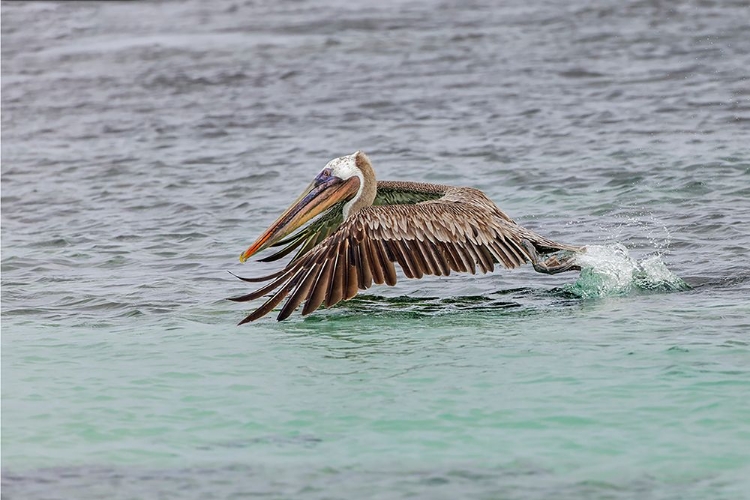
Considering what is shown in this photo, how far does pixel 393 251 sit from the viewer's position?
746cm

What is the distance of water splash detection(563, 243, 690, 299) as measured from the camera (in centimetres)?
793

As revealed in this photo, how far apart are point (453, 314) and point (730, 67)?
9.67 metres

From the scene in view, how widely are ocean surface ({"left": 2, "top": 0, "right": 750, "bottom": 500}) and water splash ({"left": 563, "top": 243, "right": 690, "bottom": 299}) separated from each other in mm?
26

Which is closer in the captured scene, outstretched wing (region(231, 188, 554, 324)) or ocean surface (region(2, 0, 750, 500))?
ocean surface (region(2, 0, 750, 500))

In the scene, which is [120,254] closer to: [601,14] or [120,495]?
[120,495]

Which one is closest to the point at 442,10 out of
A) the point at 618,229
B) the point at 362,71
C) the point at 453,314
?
the point at 362,71

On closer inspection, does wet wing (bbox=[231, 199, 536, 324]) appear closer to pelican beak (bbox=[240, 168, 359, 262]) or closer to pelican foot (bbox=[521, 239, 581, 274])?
pelican foot (bbox=[521, 239, 581, 274])

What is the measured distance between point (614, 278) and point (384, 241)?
1.56 meters

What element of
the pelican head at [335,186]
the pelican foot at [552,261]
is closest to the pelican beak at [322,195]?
the pelican head at [335,186]

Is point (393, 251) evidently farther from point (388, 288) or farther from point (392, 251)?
point (388, 288)

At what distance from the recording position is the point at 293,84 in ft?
55.5

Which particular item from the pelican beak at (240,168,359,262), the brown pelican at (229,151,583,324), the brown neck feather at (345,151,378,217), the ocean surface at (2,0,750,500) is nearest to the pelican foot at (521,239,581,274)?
the brown pelican at (229,151,583,324)

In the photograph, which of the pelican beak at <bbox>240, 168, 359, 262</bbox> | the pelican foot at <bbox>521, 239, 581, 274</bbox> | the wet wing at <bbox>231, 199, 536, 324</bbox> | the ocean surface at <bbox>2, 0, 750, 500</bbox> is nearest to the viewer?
the ocean surface at <bbox>2, 0, 750, 500</bbox>

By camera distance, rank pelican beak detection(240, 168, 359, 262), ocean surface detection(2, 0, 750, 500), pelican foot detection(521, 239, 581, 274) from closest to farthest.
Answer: ocean surface detection(2, 0, 750, 500), pelican foot detection(521, 239, 581, 274), pelican beak detection(240, 168, 359, 262)
